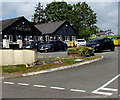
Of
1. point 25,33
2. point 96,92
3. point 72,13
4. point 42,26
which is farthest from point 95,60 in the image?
point 72,13

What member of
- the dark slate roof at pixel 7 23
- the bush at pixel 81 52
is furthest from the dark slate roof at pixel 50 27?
the bush at pixel 81 52

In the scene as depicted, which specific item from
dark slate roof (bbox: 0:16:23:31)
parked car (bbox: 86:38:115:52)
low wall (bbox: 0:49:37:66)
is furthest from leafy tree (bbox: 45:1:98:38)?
low wall (bbox: 0:49:37:66)

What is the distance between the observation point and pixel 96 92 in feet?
21.1

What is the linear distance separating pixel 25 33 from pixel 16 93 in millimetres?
42783

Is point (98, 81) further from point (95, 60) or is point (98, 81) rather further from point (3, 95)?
point (95, 60)

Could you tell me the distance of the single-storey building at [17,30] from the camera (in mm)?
44216

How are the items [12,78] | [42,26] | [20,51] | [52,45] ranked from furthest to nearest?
[42,26]
[52,45]
[20,51]
[12,78]

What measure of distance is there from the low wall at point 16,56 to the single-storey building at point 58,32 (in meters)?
39.2

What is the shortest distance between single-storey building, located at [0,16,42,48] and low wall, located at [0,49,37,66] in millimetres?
29713

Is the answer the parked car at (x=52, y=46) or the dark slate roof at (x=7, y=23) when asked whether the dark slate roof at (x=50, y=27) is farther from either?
the parked car at (x=52, y=46)

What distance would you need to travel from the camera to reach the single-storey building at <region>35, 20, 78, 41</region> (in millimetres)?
53231

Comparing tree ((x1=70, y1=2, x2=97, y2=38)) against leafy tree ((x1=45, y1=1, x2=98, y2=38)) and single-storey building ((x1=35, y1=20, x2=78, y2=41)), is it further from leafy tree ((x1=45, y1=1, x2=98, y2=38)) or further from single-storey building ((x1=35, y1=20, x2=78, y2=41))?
single-storey building ((x1=35, y1=20, x2=78, y2=41))

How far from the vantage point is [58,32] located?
54.2m

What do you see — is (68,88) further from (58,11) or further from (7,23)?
(58,11)
